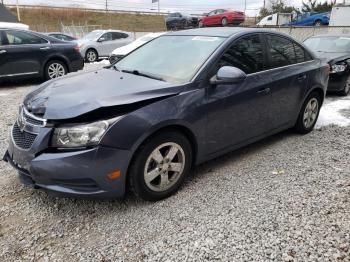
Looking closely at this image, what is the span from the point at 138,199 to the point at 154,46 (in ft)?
6.63

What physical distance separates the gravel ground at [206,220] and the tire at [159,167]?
0.14 m

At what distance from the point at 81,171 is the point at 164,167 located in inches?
32.1

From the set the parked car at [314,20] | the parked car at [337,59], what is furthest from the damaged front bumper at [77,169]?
the parked car at [314,20]

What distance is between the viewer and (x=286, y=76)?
182 inches

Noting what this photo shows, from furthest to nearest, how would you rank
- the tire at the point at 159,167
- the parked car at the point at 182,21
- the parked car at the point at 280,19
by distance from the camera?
the parked car at the point at 280,19 → the parked car at the point at 182,21 → the tire at the point at 159,167

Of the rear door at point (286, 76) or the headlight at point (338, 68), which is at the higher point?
the rear door at point (286, 76)

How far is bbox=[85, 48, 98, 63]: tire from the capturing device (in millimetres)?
15788

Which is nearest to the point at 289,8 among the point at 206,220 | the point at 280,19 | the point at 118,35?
the point at 280,19

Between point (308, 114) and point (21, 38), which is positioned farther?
point (21, 38)

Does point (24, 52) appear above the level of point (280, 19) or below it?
below

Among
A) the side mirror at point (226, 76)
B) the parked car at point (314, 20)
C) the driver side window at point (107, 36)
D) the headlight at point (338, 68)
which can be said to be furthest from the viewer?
the parked car at point (314, 20)

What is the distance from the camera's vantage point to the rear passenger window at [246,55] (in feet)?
12.8

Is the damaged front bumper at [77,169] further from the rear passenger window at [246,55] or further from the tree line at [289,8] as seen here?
the tree line at [289,8]

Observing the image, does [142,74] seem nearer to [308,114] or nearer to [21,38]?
[308,114]
